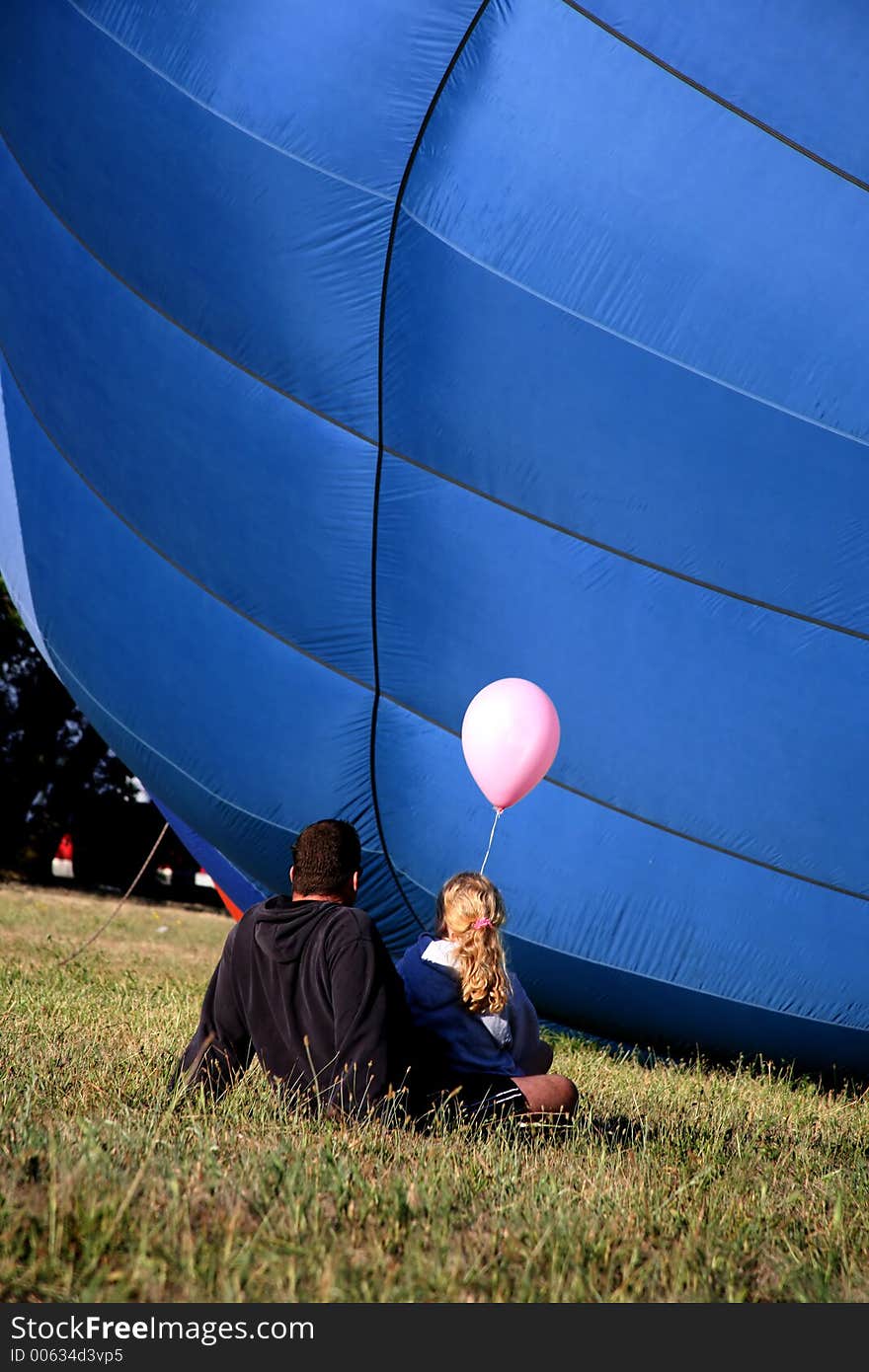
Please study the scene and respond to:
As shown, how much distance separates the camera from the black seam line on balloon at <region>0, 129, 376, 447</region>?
5.64m

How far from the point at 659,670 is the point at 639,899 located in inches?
41.8

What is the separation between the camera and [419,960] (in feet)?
12.4

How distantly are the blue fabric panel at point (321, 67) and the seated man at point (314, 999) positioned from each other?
3.06 meters

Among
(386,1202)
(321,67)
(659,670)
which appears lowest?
(386,1202)

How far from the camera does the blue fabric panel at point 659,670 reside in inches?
219

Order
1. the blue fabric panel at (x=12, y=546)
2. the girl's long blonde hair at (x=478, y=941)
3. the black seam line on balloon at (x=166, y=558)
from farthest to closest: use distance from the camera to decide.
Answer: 1. the blue fabric panel at (x=12, y=546)
2. the black seam line on balloon at (x=166, y=558)
3. the girl's long blonde hair at (x=478, y=941)

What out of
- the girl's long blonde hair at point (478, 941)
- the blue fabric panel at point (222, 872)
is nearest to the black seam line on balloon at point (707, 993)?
the girl's long blonde hair at point (478, 941)

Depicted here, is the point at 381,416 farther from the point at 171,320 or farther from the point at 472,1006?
the point at 472,1006

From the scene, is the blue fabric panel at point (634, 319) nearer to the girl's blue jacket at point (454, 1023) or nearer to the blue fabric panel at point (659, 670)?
the blue fabric panel at point (659, 670)

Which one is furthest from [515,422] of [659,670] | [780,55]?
[780,55]

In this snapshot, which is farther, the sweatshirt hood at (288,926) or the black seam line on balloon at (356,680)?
the black seam line on balloon at (356,680)

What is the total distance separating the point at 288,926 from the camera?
350 cm

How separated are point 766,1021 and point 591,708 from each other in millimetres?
1669
